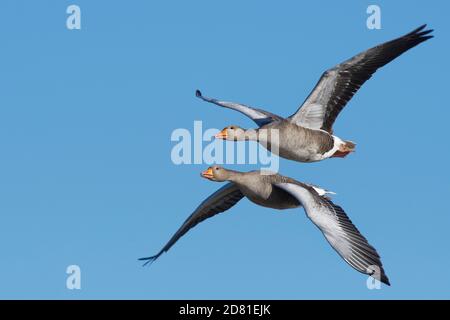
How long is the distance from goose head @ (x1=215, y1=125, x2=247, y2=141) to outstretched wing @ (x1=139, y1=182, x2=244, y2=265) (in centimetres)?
85

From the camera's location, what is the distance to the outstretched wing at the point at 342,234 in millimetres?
11875

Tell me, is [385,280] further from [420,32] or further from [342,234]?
[420,32]

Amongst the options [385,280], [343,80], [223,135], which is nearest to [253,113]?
[223,135]

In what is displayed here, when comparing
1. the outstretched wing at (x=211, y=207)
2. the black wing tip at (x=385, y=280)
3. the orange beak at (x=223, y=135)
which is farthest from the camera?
the outstretched wing at (x=211, y=207)

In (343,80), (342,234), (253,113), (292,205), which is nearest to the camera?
(342,234)

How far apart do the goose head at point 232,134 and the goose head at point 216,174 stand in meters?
0.63

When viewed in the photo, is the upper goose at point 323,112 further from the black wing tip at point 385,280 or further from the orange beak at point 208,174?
the black wing tip at point 385,280

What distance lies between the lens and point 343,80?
48.9ft

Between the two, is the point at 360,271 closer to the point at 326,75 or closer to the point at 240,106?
the point at 326,75

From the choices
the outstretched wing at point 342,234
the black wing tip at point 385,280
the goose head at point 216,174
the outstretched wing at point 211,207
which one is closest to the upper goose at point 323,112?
the goose head at point 216,174

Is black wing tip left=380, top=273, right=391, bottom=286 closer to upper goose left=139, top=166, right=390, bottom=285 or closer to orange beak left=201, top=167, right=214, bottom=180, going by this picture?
upper goose left=139, top=166, right=390, bottom=285

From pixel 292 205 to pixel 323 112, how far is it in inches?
66.7

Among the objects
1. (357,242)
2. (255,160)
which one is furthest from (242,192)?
(357,242)

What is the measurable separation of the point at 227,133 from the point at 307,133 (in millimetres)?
1242
